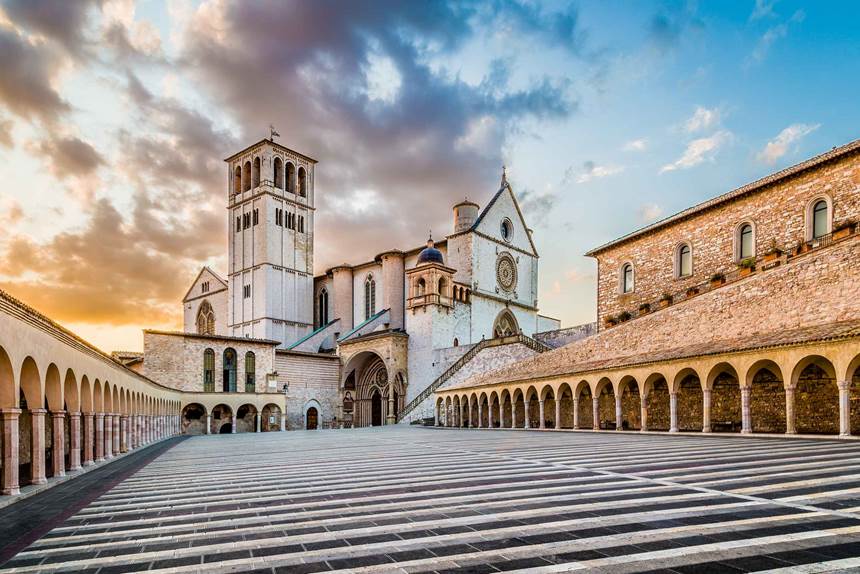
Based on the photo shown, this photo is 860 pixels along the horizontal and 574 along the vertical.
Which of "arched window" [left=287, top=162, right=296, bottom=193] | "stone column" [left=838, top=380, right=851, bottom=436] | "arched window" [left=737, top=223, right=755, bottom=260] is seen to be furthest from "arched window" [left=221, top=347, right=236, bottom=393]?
"stone column" [left=838, top=380, right=851, bottom=436]

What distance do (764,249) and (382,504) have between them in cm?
2525

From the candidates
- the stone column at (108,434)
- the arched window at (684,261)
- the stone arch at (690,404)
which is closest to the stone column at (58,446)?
the stone column at (108,434)

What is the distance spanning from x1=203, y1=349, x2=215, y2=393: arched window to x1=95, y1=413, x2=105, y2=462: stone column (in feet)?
83.0

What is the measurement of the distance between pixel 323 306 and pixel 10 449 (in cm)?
5445

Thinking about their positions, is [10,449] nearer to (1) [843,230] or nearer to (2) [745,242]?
(1) [843,230]

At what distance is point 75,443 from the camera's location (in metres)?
16.0

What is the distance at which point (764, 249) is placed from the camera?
27.8 metres

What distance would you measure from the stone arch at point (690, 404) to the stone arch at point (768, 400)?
2.64 meters

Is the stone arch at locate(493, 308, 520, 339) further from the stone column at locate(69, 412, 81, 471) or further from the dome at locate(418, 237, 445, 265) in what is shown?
the stone column at locate(69, 412, 81, 471)

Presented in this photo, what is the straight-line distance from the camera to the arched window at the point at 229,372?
1810 inches

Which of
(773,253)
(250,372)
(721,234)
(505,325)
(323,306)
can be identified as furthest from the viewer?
(323,306)

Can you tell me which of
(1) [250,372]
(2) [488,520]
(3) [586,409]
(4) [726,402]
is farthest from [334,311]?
(2) [488,520]

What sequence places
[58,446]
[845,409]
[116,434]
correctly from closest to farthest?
[58,446], [845,409], [116,434]

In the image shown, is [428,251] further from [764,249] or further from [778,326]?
[778,326]
